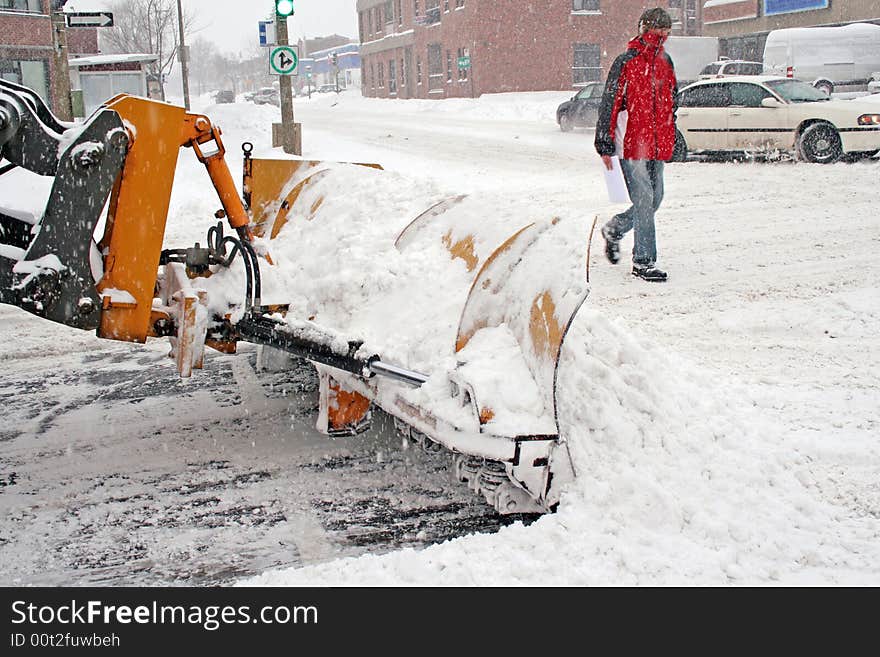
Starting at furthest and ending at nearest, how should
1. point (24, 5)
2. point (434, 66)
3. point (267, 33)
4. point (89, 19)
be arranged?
point (434, 66), point (24, 5), point (267, 33), point (89, 19)

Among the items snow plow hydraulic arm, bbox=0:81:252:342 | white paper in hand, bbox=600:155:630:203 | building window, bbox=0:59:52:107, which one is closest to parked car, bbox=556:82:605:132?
building window, bbox=0:59:52:107

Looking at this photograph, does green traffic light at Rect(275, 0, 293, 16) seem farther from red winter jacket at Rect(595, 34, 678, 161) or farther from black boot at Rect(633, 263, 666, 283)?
black boot at Rect(633, 263, 666, 283)

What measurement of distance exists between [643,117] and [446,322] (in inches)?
143

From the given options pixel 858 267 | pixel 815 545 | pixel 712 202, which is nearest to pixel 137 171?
pixel 815 545

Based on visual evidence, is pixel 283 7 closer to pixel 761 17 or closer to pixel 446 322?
pixel 446 322

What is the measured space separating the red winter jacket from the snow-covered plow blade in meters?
2.54

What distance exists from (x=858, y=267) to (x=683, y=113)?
25.9 ft

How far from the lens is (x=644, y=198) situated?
6621mm

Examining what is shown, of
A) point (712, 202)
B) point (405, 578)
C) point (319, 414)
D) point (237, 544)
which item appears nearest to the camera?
point (405, 578)

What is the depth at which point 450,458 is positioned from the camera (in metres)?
3.87

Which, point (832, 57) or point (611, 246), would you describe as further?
point (832, 57)

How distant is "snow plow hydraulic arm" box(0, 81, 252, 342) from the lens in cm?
334

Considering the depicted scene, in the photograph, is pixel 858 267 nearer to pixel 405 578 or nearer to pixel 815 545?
pixel 815 545

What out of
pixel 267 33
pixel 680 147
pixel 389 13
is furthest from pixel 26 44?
pixel 389 13
